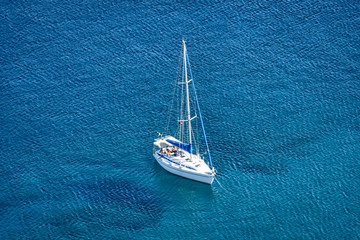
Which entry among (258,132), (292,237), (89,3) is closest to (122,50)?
(89,3)

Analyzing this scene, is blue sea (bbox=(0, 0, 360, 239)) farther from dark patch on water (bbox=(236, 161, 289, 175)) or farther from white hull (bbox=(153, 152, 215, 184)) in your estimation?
white hull (bbox=(153, 152, 215, 184))

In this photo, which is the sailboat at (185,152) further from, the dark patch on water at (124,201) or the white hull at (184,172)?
the dark patch on water at (124,201)

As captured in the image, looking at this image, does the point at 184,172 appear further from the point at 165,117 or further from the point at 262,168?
the point at 165,117

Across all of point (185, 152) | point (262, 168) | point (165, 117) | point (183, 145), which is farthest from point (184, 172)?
point (165, 117)

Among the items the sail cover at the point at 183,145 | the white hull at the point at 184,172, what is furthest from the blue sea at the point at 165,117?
the sail cover at the point at 183,145

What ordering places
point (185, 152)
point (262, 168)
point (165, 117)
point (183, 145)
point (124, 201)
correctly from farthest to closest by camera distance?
point (165, 117)
point (185, 152)
point (183, 145)
point (262, 168)
point (124, 201)

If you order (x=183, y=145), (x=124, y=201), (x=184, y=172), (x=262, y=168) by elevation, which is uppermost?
(x=183, y=145)
